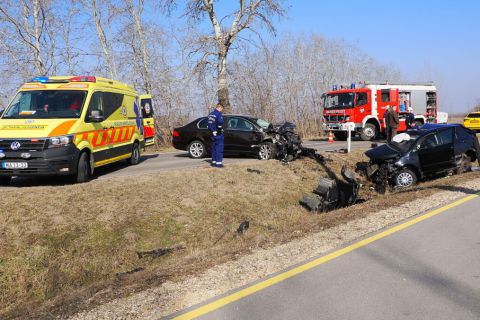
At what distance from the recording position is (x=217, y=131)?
11711 mm

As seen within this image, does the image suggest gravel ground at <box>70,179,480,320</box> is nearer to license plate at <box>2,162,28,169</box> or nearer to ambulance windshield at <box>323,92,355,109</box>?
license plate at <box>2,162,28,169</box>

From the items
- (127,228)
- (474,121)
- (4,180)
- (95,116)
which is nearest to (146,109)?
(95,116)

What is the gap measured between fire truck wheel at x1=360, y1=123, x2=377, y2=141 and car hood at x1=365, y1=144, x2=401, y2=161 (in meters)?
9.32

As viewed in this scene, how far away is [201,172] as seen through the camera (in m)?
11.3

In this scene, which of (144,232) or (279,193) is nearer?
(144,232)

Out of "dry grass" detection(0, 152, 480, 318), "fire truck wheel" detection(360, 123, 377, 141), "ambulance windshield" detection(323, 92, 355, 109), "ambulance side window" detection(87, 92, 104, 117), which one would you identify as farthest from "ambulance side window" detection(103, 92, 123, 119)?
"fire truck wheel" detection(360, 123, 377, 141)

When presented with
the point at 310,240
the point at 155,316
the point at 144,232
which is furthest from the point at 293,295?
the point at 144,232

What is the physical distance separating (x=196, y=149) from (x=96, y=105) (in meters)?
5.50

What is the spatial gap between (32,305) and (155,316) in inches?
87.8

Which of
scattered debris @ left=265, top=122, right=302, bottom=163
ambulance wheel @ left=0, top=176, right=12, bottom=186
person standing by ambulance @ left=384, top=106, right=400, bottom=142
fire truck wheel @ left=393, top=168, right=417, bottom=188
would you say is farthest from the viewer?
person standing by ambulance @ left=384, top=106, right=400, bottom=142

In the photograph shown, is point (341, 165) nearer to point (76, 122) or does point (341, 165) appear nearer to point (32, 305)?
point (76, 122)

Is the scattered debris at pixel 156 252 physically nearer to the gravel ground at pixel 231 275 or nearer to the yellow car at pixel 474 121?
the gravel ground at pixel 231 275

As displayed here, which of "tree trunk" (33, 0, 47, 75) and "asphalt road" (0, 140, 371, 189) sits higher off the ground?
"tree trunk" (33, 0, 47, 75)

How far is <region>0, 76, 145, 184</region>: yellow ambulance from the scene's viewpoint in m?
8.70
